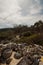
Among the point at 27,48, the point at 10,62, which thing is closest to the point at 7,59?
the point at 10,62

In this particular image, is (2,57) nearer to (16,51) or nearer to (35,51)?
(16,51)

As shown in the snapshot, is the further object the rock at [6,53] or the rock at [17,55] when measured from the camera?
the rock at [6,53]

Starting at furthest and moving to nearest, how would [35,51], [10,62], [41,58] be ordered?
[35,51]
[10,62]
[41,58]

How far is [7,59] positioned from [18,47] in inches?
103

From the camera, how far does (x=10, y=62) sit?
56.7ft

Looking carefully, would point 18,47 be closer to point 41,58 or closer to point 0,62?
point 0,62

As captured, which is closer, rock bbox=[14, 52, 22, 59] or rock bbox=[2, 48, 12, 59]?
rock bbox=[14, 52, 22, 59]

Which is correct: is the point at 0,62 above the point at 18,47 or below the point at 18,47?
below

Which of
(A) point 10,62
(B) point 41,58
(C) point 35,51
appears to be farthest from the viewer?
(C) point 35,51

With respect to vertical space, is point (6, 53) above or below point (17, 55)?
above

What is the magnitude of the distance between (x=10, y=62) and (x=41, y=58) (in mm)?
3470

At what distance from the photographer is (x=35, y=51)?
61.1 feet

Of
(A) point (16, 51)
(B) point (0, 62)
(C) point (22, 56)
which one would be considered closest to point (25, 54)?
(C) point (22, 56)

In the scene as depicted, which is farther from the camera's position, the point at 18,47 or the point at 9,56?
the point at 18,47
